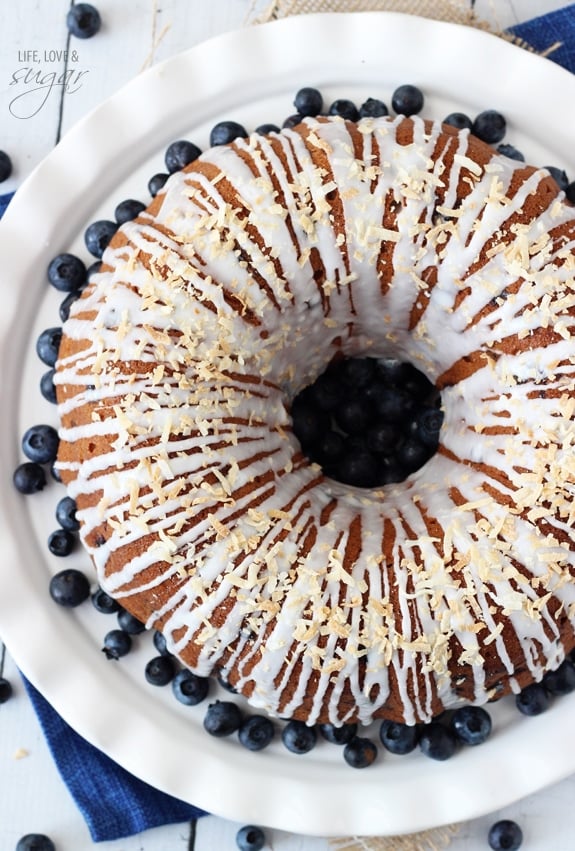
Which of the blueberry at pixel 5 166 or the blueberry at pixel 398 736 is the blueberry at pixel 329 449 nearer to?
the blueberry at pixel 398 736

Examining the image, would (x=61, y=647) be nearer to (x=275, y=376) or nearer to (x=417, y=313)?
(x=275, y=376)

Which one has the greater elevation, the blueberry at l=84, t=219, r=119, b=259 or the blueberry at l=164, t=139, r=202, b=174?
the blueberry at l=164, t=139, r=202, b=174

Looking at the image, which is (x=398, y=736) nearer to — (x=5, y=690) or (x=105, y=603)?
(x=105, y=603)

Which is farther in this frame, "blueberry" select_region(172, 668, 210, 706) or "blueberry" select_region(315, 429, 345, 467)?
"blueberry" select_region(315, 429, 345, 467)

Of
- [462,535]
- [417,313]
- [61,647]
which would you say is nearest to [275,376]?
[417,313]

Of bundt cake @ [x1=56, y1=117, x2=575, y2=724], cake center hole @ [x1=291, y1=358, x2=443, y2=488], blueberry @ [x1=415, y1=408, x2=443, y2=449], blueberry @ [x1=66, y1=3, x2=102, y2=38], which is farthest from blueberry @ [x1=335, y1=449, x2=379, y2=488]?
blueberry @ [x1=66, y1=3, x2=102, y2=38]

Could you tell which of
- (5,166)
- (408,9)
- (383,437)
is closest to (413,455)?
(383,437)

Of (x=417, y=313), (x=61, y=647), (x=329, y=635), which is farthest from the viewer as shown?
(x=61, y=647)

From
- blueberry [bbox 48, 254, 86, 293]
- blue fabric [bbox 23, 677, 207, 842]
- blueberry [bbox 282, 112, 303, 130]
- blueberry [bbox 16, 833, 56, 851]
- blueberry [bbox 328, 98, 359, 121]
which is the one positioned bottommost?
blueberry [bbox 16, 833, 56, 851]

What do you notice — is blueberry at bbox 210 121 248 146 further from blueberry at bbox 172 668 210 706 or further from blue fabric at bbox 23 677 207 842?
blue fabric at bbox 23 677 207 842
